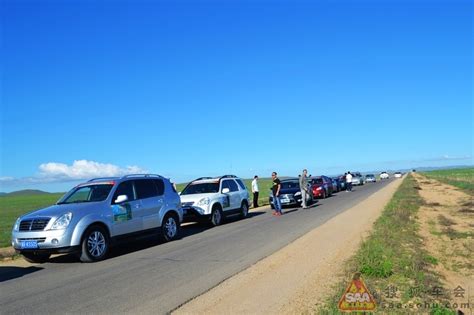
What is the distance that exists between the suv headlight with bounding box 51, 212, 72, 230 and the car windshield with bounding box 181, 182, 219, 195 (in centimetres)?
841

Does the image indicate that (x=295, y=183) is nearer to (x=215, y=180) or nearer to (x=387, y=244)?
(x=215, y=180)

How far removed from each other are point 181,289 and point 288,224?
32.2 ft

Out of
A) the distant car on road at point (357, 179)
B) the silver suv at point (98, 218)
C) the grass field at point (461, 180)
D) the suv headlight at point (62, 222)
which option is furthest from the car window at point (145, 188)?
the distant car on road at point (357, 179)

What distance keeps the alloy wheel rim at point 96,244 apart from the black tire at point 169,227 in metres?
2.52

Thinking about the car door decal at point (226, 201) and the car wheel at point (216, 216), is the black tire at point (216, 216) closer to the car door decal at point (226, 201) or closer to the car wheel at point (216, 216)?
the car wheel at point (216, 216)

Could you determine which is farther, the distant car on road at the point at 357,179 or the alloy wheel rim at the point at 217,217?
the distant car on road at the point at 357,179

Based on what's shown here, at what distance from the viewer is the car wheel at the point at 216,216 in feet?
57.7

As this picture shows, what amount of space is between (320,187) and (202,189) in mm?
17138

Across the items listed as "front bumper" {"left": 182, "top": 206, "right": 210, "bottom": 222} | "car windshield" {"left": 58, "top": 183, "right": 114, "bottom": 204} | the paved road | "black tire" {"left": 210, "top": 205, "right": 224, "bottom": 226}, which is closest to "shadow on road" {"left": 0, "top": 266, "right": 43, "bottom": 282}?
the paved road

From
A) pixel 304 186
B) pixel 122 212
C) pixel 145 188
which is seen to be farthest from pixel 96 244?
pixel 304 186

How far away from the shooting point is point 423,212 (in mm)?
21781

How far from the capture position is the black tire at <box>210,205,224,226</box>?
17.6 meters

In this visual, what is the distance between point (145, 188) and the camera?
1323 centimetres

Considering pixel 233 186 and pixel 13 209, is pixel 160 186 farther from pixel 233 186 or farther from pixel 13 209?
pixel 13 209
